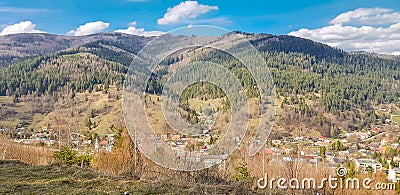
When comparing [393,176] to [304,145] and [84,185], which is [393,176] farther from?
[304,145]

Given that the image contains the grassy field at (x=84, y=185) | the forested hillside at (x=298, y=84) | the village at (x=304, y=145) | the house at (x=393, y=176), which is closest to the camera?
the grassy field at (x=84, y=185)

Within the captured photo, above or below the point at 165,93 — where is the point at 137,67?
above

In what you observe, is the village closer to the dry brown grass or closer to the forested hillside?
the dry brown grass

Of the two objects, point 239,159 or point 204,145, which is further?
point 239,159

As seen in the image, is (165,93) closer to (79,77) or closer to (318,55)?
(79,77)

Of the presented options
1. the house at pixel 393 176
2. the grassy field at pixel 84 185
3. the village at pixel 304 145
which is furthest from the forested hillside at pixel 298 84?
the grassy field at pixel 84 185

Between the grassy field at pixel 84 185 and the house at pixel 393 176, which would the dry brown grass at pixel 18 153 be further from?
the house at pixel 393 176

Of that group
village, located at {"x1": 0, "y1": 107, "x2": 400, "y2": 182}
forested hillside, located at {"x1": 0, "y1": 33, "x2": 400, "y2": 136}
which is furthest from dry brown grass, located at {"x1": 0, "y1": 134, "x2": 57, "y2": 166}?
forested hillside, located at {"x1": 0, "y1": 33, "x2": 400, "y2": 136}

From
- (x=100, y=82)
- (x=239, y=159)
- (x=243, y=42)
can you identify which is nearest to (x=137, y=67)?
(x=243, y=42)

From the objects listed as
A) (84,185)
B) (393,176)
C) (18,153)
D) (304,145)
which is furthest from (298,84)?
(84,185)
